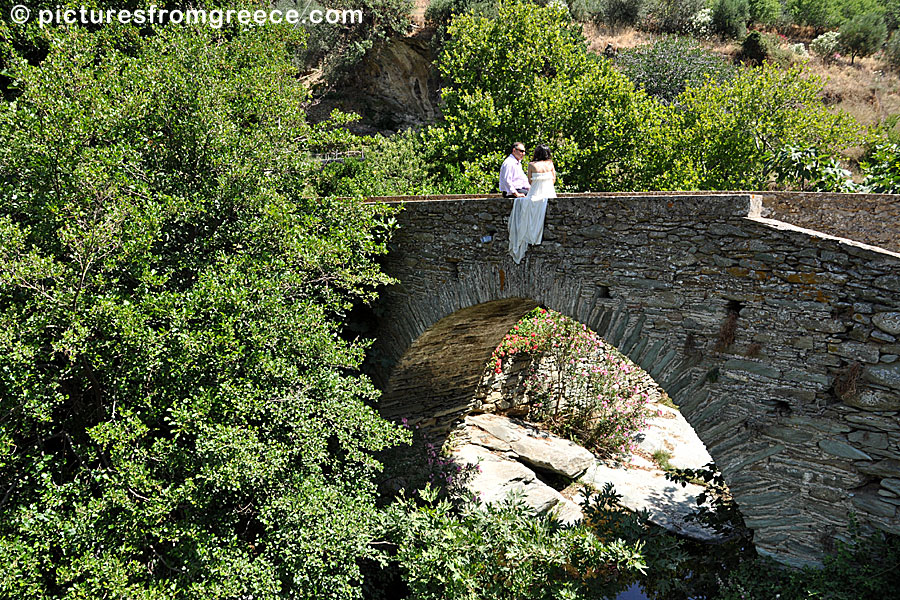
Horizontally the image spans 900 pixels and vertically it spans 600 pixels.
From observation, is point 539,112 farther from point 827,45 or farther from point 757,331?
point 827,45

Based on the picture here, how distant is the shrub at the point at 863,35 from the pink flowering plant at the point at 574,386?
21587 millimetres

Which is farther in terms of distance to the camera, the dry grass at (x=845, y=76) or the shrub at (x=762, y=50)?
the shrub at (x=762, y=50)

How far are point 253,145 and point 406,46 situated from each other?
15.5 meters

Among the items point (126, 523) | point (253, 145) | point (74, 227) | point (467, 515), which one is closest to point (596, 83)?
point (253, 145)

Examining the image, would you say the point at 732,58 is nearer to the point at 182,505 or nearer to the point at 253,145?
the point at 253,145

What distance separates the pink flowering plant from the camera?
1049 centimetres

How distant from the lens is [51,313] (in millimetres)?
4324

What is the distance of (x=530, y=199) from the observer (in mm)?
5805

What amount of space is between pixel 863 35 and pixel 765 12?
382 cm

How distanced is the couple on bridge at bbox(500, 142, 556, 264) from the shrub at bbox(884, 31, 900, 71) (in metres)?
25.1

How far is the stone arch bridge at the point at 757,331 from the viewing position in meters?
3.97

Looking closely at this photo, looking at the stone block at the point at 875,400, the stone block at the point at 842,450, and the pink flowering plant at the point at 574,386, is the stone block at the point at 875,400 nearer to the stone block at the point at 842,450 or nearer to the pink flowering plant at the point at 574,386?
the stone block at the point at 842,450

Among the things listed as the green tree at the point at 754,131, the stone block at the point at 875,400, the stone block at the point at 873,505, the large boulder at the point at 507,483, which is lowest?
the large boulder at the point at 507,483

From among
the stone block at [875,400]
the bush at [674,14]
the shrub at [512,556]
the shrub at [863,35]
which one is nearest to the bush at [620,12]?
the bush at [674,14]
